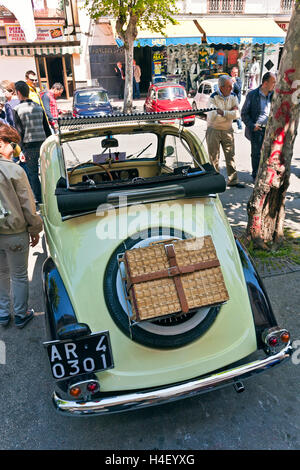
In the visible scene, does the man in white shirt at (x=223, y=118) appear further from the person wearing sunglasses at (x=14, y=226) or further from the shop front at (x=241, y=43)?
the shop front at (x=241, y=43)

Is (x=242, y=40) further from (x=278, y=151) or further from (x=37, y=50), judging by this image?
(x=278, y=151)

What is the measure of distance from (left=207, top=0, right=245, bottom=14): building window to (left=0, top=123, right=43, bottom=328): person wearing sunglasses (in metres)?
28.8

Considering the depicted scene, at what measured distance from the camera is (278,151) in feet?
14.0

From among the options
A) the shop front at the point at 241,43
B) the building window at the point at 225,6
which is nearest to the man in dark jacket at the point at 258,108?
the shop front at the point at 241,43

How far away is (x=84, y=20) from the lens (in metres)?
24.0

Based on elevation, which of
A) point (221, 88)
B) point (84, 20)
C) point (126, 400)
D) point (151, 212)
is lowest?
point (126, 400)

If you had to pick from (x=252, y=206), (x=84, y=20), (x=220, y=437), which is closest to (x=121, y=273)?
(x=220, y=437)

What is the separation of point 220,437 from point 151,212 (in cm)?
176

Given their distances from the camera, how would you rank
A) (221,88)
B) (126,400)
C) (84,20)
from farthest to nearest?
(84,20), (221,88), (126,400)

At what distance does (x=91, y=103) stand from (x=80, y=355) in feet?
46.9

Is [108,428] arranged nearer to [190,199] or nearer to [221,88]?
[190,199]

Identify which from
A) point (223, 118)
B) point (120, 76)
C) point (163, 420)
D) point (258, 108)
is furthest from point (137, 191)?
point (120, 76)

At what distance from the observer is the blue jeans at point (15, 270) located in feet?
10.8

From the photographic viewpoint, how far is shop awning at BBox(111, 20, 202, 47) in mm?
23328
